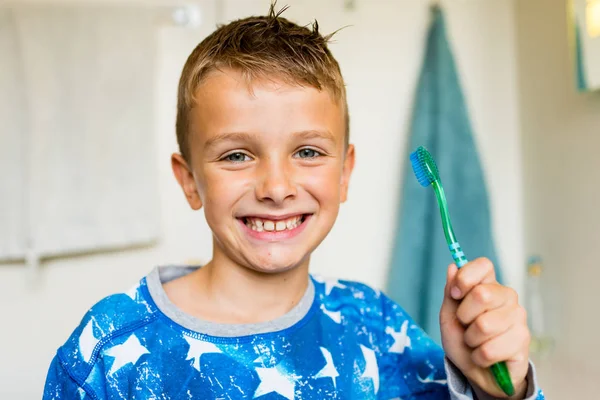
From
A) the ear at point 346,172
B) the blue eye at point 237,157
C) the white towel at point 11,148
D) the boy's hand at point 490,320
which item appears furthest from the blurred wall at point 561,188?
the white towel at point 11,148

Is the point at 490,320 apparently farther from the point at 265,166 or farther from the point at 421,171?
the point at 265,166

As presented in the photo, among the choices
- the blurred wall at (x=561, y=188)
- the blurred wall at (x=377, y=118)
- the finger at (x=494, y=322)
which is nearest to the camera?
the finger at (x=494, y=322)

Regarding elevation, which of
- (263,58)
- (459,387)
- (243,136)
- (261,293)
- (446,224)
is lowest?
(459,387)

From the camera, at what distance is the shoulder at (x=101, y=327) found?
0.73 m

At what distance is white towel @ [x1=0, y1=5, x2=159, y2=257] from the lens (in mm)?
1410

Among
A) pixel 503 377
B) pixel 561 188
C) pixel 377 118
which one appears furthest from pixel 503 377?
pixel 377 118

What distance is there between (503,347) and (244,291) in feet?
1.20

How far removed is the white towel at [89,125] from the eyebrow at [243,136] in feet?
2.58

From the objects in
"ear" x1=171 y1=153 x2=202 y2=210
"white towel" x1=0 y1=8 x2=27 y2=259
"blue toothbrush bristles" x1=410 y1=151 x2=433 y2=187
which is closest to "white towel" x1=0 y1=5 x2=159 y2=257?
"white towel" x1=0 y1=8 x2=27 y2=259

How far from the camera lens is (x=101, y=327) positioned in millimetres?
755

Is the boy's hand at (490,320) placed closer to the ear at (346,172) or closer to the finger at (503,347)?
the finger at (503,347)

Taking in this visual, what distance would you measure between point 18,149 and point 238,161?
889 mm

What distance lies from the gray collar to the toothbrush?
26cm

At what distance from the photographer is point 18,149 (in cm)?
142
